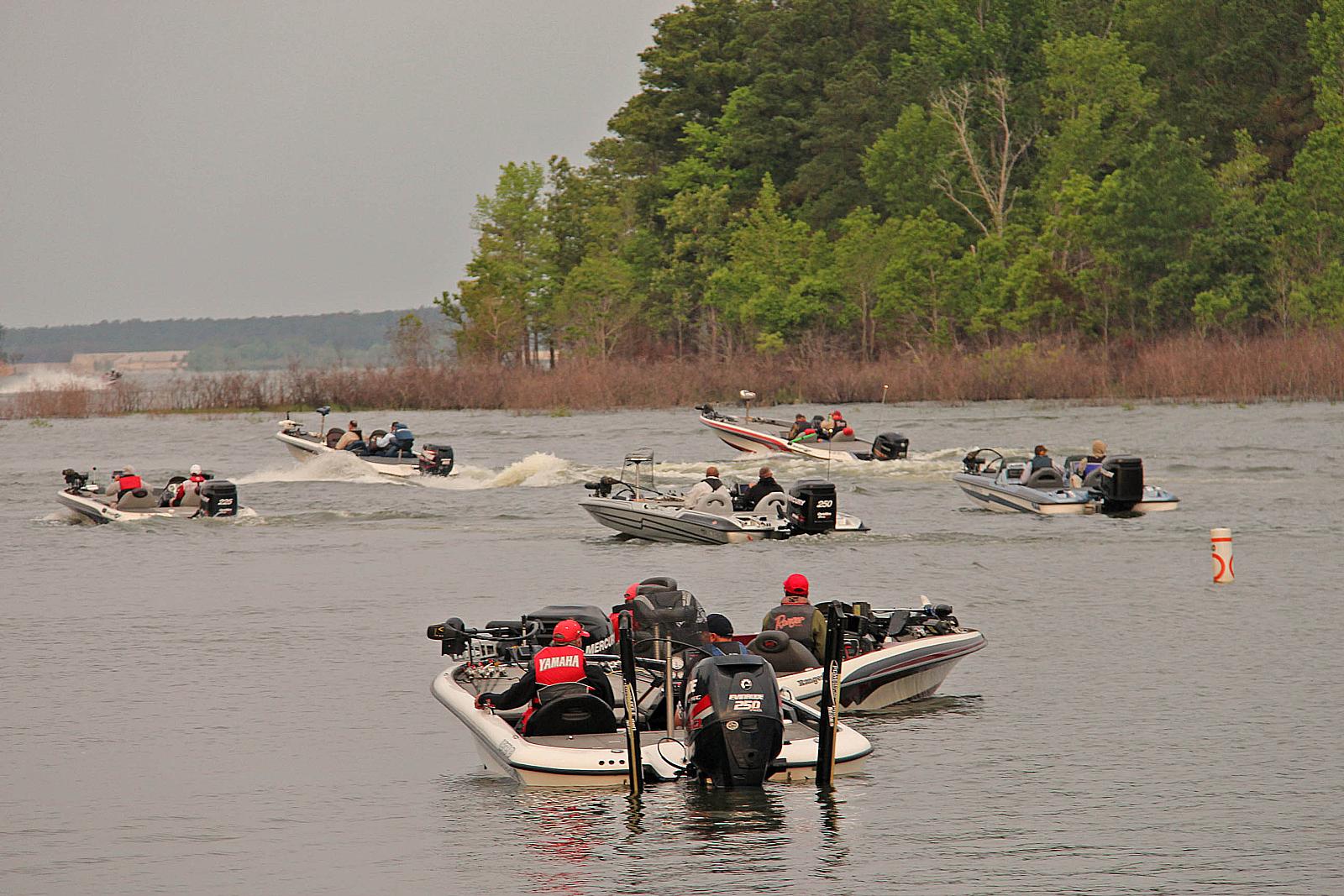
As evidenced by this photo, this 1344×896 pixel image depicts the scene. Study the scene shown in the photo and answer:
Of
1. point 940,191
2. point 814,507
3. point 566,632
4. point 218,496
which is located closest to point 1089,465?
point 814,507

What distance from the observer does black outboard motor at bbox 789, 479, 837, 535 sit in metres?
28.0

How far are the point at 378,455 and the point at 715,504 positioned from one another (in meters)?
17.0

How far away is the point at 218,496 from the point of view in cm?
3475

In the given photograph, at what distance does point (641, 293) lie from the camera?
333 feet

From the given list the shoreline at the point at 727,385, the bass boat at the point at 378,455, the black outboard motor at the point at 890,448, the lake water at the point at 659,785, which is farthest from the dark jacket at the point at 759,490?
the shoreline at the point at 727,385

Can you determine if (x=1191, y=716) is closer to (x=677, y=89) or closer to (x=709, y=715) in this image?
(x=709, y=715)

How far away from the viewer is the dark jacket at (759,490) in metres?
29.8

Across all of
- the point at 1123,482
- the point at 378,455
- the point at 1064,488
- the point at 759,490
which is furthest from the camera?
the point at 378,455

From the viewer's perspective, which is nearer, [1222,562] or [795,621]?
[795,621]

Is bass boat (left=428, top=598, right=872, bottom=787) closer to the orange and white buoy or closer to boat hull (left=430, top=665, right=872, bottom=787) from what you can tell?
boat hull (left=430, top=665, right=872, bottom=787)

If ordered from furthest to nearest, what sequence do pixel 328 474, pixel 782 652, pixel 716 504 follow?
pixel 328 474, pixel 716 504, pixel 782 652

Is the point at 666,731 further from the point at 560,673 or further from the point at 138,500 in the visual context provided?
the point at 138,500

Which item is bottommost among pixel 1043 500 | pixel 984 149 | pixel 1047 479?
pixel 1043 500

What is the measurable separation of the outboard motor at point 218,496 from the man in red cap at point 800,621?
21142 millimetres
